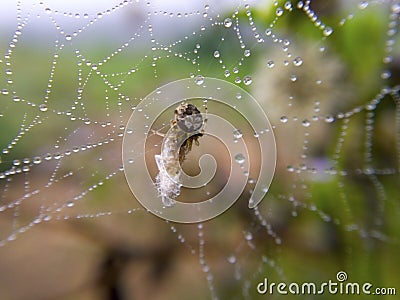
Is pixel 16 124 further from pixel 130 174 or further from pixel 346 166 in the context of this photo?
pixel 346 166

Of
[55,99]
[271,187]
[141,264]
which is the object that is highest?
[55,99]

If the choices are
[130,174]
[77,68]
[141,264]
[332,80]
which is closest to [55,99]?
[77,68]

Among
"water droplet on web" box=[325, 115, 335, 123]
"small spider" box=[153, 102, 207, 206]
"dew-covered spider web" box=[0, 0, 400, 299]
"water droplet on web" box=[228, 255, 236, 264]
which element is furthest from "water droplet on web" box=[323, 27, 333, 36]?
"water droplet on web" box=[228, 255, 236, 264]

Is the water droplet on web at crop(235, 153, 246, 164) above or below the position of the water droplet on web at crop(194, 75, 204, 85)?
below

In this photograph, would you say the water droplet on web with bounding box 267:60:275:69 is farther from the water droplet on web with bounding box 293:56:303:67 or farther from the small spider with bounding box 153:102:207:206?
the small spider with bounding box 153:102:207:206

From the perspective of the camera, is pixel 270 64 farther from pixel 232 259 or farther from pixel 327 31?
pixel 232 259

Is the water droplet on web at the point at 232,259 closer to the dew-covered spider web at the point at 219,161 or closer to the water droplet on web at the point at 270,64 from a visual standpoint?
the dew-covered spider web at the point at 219,161

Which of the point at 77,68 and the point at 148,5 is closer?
the point at 148,5
